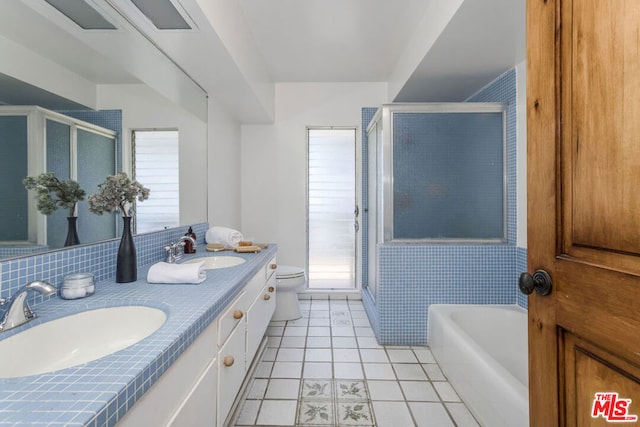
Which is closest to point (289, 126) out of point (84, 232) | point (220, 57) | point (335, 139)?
point (335, 139)

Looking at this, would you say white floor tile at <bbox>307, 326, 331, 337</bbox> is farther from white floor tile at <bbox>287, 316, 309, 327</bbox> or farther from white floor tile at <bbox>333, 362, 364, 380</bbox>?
white floor tile at <bbox>333, 362, 364, 380</bbox>

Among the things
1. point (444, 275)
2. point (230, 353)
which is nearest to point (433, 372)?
point (444, 275)

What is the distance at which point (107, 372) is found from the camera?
62 centimetres

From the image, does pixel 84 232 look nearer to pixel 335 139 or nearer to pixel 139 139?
pixel 139 139

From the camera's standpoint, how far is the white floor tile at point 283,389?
5.75 ft

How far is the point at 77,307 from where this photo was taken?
970mm

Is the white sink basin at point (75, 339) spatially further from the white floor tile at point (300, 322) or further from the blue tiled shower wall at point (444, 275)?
the white floor tile at point (300, 322)

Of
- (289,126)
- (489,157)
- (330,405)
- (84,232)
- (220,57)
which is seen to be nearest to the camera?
(84,232)

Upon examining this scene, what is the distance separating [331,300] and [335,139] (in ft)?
6.22

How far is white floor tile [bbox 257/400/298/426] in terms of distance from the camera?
1540mm

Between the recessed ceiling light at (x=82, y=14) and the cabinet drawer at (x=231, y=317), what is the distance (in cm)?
133

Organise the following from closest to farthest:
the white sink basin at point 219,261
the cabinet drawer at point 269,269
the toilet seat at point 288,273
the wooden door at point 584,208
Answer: the wooden door at point 584,208 < the white sink basin at point 219,261 < the cabinet drawer at point 269,269 < the toilet seat at point 288,273

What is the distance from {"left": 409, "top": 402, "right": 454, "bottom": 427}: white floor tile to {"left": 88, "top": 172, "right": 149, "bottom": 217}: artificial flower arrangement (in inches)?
70.5

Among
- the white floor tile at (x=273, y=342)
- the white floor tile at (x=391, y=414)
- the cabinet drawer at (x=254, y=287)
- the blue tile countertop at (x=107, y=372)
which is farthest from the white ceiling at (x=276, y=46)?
the white floor tile at (x=391, y=414)
